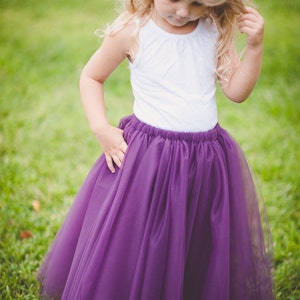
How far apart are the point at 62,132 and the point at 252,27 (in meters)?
2.44

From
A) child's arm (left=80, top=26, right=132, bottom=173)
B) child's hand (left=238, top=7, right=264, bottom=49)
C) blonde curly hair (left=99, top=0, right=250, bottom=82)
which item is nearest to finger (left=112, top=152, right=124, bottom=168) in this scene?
child's arm (left=80, top=26, right=132, bottom=173)

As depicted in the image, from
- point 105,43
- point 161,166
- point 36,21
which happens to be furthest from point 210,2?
point 36,21

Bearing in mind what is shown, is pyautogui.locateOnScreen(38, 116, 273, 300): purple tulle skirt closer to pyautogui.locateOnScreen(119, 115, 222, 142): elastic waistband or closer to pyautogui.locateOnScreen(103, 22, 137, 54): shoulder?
pyautogui.locateOnScreen(119, 115, 222, 142): elastic waistband

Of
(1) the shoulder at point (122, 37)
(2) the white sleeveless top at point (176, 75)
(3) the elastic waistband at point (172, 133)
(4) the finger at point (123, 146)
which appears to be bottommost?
(4) the finger at point (123, 146)

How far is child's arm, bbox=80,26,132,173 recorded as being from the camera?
5.49 feet

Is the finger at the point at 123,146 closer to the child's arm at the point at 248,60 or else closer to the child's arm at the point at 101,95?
the child's arm at the point at 101,95

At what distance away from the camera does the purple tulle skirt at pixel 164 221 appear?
5.32 ft

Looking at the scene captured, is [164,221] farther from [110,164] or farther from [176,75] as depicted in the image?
[176,75]

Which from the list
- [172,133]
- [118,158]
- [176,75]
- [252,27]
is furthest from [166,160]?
[252,27]

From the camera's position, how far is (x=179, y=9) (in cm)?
146

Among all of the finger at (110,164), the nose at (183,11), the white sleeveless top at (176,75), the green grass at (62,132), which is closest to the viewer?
the nose at (183,11)

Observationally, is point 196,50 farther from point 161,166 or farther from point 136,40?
point 161,166

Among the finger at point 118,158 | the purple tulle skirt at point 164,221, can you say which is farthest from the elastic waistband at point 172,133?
the finger at point 118,158

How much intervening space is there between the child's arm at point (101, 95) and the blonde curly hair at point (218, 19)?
56 mm
